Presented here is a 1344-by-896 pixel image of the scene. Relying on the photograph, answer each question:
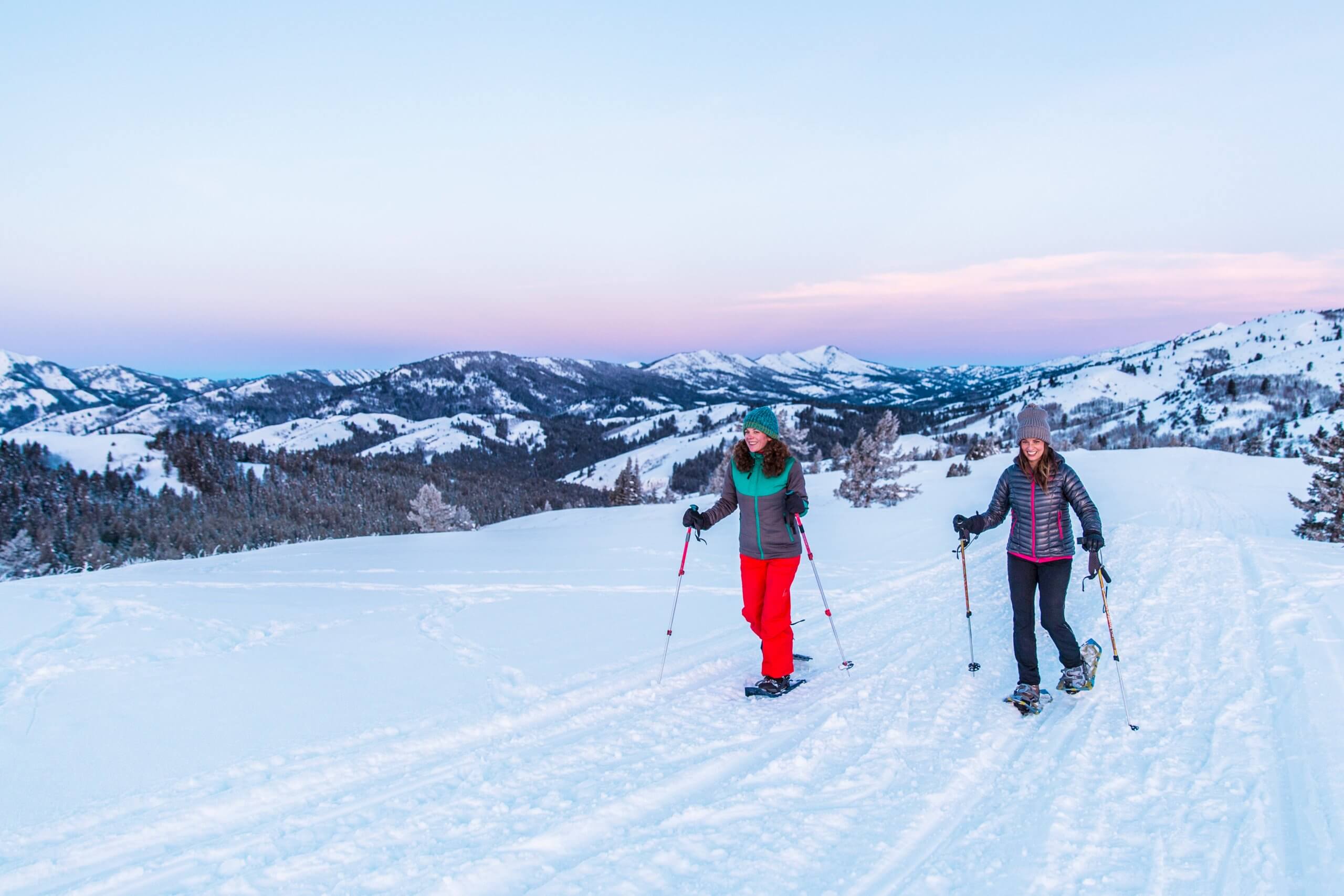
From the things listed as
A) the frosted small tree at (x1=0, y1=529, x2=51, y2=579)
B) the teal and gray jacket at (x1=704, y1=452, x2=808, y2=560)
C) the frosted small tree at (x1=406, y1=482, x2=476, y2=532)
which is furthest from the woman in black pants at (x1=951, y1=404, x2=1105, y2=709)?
the frosted small tree at (x1=0, y1=529, x2=51, y2=579)

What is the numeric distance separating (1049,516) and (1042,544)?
0.24 metres

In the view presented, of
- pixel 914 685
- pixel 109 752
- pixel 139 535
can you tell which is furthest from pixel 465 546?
pixel 139 535

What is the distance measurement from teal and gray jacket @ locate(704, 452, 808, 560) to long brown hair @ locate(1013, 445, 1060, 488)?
70.3 inches

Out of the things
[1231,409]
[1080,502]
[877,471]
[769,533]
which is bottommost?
[1231,409]

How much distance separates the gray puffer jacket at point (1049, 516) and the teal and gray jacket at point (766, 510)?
1567mm

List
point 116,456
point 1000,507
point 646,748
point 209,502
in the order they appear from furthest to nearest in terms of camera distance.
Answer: point 116,456
point 209,502
point 1000,507
point 646,748

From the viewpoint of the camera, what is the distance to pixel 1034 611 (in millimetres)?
5172

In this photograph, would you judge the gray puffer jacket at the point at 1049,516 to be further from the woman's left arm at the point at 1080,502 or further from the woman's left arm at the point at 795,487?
the woman's left arm at the point at 795,487

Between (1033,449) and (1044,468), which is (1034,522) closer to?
(1044,468)

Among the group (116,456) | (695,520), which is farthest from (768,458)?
(116,456)

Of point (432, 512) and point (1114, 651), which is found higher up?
point (1114, 651)

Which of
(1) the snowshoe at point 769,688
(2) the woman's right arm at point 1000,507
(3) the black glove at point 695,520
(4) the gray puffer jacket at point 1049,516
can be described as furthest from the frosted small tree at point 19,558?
(4) the gray puffer jacket at point 1049,516

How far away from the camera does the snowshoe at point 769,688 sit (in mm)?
5469

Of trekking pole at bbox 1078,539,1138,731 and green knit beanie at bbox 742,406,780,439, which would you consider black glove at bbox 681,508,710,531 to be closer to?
green knit beanie at bbox 742,406,780,439
